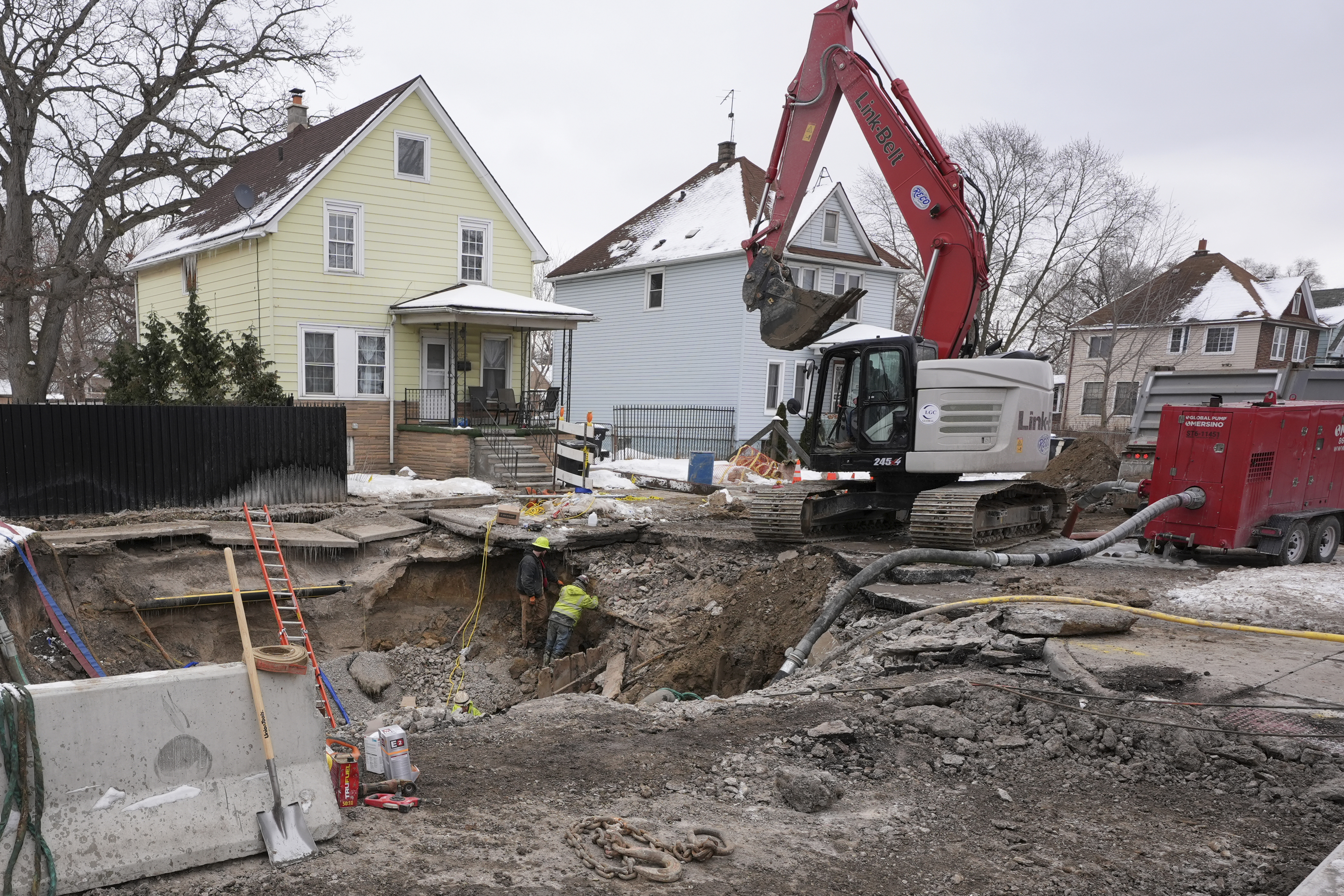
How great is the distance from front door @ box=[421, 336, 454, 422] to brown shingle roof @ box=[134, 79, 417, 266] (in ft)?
13.9

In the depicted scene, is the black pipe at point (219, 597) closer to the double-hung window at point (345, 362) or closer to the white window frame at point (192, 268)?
the double-hung window at point (345, 362)

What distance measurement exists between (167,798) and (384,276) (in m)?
16.7

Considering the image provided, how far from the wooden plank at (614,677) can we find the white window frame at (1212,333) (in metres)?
37.0

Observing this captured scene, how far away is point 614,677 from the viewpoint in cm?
1014

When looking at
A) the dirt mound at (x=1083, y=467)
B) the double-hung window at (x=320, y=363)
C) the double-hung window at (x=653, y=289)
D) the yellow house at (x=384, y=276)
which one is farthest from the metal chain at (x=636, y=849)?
the double-hung window at (x=653, y=289)

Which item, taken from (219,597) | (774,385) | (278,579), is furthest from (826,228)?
(219,597)

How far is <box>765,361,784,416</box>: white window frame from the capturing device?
26078 millimetres

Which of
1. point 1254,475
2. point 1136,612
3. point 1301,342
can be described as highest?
point 1301,342

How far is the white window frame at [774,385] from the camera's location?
1027 inches

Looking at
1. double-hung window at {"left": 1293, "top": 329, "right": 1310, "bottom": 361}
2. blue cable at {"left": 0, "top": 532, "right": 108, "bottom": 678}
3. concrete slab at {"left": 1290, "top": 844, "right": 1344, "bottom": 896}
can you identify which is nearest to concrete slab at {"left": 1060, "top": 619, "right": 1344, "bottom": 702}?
concrete slab at {"left": 1290, "top": 844, "right": 1344, "bottom": 896}

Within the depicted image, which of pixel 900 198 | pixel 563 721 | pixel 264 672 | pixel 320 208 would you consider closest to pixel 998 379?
pixel 900 198

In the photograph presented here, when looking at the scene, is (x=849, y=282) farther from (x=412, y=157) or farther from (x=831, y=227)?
(x=412, y=157)

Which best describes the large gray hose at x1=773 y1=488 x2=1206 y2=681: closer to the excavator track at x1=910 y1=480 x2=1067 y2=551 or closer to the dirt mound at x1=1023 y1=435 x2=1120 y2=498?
the excavator track at x1=910 y1=480 x2=1067 y2=551

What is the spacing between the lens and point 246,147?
25.6m
